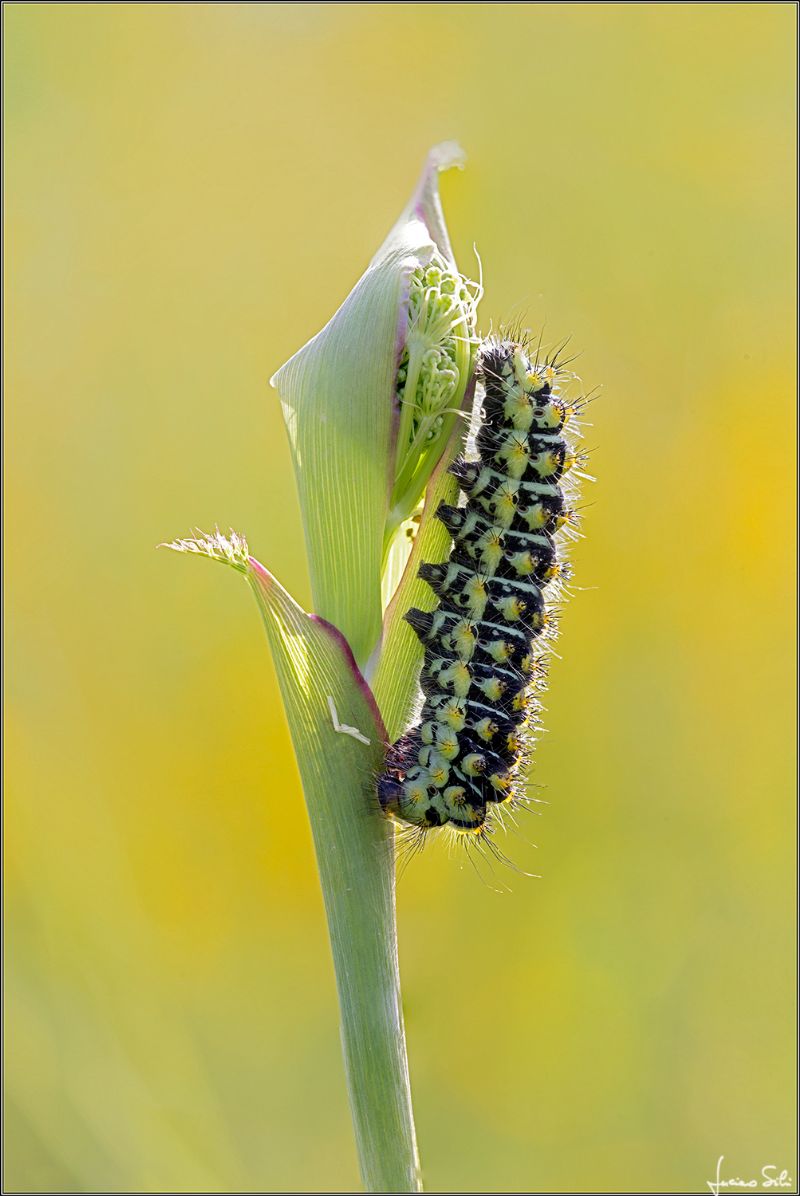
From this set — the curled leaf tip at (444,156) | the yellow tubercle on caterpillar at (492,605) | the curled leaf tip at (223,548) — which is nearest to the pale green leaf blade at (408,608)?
the yellow tubercle on caterpillar at (492,605)

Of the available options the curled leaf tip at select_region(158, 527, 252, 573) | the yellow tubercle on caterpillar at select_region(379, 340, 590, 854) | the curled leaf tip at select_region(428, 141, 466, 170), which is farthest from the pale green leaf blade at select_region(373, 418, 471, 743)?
the curled leaf tip at select_region(428, 141, 466, 170)

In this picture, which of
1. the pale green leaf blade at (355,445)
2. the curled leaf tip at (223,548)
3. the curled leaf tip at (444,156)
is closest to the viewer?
the curled leaf tip at (223,548)

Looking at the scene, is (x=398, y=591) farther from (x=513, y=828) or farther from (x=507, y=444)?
(x=513, y=828)

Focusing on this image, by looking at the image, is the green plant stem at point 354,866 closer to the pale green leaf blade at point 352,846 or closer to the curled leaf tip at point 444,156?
the pale green leaf blade at point 352,846

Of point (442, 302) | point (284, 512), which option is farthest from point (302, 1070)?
point (442, 302)

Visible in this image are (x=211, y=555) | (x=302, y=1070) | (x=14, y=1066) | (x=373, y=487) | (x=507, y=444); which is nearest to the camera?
(x=211, y=555)

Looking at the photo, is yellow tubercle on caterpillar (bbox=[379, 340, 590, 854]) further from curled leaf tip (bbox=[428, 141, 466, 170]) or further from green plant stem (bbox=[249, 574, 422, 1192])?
curled leaf tip (bbox=[428, 141, 466, 170])

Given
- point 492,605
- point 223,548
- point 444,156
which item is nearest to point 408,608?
point 492,605

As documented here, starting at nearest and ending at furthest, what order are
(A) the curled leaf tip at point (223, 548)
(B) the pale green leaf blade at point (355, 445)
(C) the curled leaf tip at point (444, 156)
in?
(A) the curled leaf tip at point (223, 548) → (B) the pale green leaf blade at point (355, 445) → (C) the curled leaf tip at point (444, 156)
